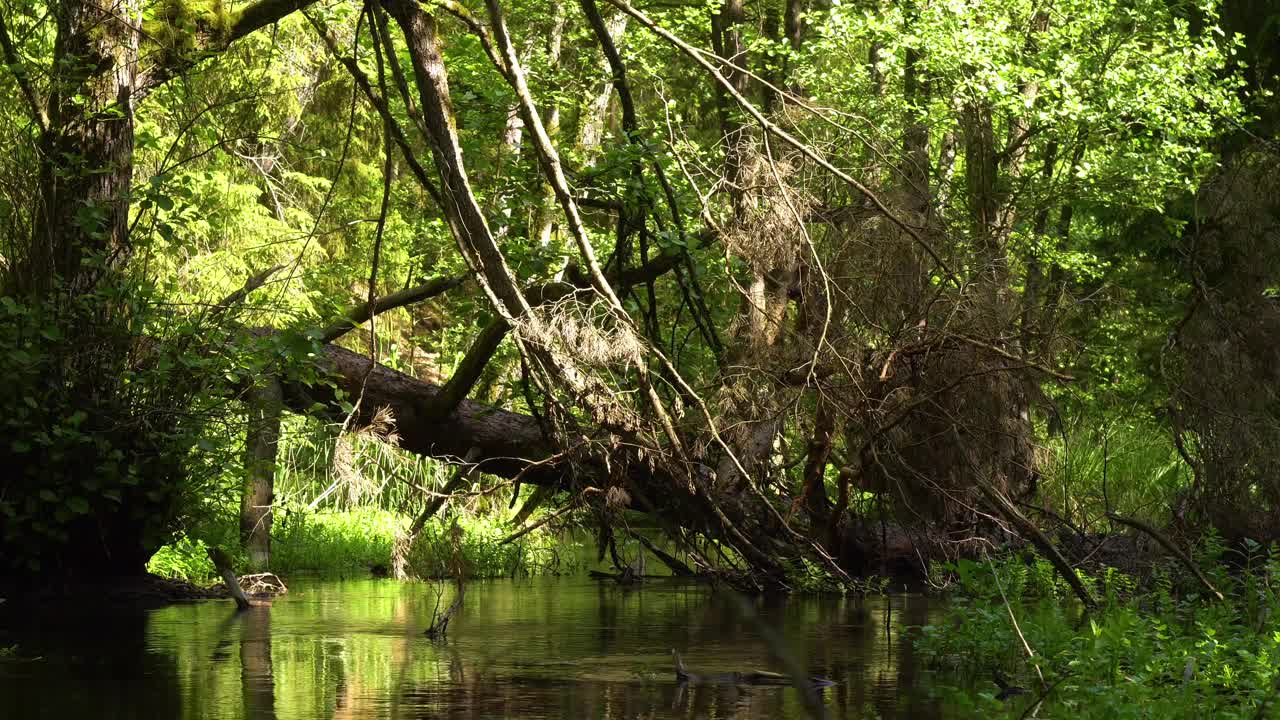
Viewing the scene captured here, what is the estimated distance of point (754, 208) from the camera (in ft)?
32.4

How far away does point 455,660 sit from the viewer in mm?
8430

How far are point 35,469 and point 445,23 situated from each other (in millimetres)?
11790

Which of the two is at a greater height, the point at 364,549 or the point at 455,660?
the point at 364,549

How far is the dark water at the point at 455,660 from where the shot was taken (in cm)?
671

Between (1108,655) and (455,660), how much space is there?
3805 mm

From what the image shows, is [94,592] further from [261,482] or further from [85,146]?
[85,146]

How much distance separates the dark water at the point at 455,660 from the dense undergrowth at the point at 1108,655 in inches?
15.1

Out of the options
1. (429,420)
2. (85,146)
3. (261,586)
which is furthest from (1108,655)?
(261,586)

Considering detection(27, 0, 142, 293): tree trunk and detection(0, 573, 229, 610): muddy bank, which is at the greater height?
detection(27, 0, 142, 293): tree trunk

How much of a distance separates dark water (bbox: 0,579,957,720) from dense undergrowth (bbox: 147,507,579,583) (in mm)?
2096

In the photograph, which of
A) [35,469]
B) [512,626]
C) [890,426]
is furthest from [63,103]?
[890,426]

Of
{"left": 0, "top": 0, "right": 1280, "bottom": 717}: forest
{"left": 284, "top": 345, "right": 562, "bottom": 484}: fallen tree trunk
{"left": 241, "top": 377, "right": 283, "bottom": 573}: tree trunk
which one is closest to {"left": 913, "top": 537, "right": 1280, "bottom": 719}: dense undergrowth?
{"left": 0, "top": 0, "right": 1280, "bottom": 717}: forest

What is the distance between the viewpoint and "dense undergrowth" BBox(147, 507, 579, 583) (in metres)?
14.7

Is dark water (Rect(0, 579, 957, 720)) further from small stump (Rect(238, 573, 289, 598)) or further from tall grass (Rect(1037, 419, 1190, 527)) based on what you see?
tall grass (Rect(1037, 419, 1190, 527))
